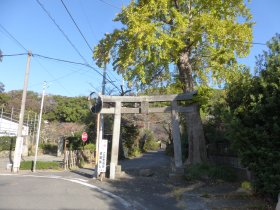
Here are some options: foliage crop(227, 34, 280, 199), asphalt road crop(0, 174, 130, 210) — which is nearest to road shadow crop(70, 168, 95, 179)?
asphalt road crop(0, 174, 130, 210)

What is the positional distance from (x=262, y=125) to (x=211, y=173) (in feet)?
18.7

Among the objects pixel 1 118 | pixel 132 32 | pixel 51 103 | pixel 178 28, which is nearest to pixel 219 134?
pixel 178 28

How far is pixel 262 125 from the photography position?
842 cm

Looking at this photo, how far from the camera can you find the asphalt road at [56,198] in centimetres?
870

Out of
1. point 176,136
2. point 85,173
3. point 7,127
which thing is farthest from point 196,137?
point 7,127

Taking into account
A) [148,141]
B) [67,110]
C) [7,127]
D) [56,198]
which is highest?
[67,110]

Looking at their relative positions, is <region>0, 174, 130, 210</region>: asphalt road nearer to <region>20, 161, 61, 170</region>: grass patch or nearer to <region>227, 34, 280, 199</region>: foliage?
<region>227, 34, 280, 199</region>: foliage

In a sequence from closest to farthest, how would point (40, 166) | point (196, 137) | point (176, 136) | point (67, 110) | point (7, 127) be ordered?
point (176, 136) < point (196, 137) < point (40, 166) < point (7, 127) < point (67, 110)

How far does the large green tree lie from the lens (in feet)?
48.0

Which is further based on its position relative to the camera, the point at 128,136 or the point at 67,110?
the point at 67,110

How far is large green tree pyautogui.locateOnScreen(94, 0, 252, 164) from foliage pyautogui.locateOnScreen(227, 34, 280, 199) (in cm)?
616

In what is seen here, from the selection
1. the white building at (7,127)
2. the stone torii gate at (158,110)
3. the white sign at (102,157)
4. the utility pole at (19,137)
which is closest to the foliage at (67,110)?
the white building at (7,127)

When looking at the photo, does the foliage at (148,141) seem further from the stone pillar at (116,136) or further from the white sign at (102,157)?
the white sign at (102,157)

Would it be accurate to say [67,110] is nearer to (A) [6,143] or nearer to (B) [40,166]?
(A) [6,143]
